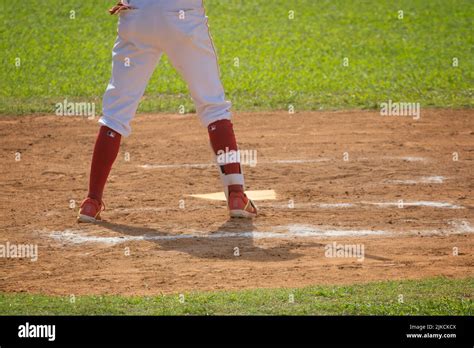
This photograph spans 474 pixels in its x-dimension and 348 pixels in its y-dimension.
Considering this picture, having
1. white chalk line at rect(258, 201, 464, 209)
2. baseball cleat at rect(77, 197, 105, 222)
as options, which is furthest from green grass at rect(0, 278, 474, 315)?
white chalk line at rect(258, 201, 464, 209)

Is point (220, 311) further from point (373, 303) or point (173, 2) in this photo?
point (173, 2)

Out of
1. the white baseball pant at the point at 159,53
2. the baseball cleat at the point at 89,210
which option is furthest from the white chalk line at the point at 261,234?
the white baseball pant at the point at 159,53

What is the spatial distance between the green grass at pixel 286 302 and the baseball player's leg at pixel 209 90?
178 cm

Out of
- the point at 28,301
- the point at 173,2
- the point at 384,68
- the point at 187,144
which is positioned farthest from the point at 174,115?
the point at 28,301

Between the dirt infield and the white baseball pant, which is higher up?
the white baseball pant

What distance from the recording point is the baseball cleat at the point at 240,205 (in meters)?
8.05

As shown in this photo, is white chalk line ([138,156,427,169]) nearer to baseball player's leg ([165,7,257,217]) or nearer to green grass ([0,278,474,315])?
baseball player's leg ([165,7,257,217])

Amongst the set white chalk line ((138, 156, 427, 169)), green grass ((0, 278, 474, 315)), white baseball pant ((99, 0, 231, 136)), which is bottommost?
green grass ((0, 278, 474, 315))

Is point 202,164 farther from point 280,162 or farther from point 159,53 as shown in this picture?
point 159,53

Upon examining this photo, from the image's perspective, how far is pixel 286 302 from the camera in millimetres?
6102

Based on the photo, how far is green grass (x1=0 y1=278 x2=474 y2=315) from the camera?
5.89 meters

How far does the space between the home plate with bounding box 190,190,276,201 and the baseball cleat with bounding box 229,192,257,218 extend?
0.58 meters

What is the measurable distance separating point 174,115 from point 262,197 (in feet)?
11.8

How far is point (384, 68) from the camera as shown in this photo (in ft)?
46.4
